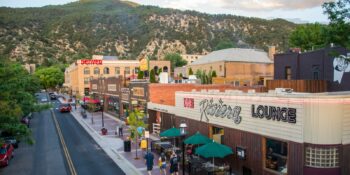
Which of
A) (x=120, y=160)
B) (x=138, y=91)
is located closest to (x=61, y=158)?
(x=120, y=160)

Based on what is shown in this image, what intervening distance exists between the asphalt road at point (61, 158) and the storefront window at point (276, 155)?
1039 cm

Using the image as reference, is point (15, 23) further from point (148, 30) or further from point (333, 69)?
point (333, 69)

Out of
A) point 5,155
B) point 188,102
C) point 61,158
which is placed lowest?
point 61,158

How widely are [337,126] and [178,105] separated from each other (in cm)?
1728

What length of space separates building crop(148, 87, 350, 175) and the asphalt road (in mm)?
8198

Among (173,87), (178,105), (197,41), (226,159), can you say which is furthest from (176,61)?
(226,159)

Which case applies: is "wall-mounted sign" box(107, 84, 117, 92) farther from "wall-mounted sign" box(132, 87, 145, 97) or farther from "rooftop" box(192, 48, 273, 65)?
"rooftop" box(192, 48, 273, 65)

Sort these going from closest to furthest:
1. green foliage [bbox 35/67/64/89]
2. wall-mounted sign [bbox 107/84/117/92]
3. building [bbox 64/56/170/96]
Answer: wall-mounted sign [bbox 107/84/117/92] → building [bbox 64/56/170/96] → green foliage [bbox 35/67/64/89]

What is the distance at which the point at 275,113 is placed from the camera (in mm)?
18094

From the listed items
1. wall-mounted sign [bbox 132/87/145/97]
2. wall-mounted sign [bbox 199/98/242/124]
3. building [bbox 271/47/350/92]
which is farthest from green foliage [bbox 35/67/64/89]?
wall-mounted sign [bbox 199/98/242/124]

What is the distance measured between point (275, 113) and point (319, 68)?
42.6 feet

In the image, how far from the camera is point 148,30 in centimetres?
19162

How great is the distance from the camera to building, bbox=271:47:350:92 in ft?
82.5

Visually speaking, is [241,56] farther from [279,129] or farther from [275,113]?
[279,129]
